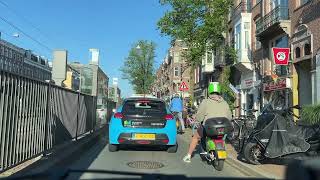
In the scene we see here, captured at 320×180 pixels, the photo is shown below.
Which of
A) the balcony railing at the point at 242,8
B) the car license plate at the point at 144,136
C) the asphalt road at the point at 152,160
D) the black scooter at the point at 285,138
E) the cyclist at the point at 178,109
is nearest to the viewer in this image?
the asphalt road at the point at 152,160

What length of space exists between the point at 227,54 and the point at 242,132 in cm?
1976

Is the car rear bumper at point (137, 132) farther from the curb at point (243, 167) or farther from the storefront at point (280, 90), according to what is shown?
the storefront at point (280, 90)

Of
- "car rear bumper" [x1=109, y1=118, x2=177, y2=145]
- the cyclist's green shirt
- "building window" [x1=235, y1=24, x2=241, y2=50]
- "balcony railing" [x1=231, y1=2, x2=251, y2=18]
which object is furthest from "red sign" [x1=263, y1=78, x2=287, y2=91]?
the cyclist's green shirt

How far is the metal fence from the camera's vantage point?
746 centimetres

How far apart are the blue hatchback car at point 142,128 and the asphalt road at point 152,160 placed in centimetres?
33

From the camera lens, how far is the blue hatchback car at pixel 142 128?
40.4ft

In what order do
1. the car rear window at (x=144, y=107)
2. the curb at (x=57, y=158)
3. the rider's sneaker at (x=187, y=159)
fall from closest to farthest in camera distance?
the curb at (x=57, y=158), the rider's sneaker at (x=187, y=159), the car rear window at (x=144, y=107)

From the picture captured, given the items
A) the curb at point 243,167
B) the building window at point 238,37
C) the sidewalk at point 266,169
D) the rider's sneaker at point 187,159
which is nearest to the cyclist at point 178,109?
the curb at point 243,167

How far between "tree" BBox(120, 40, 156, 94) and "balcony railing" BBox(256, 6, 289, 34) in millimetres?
45741

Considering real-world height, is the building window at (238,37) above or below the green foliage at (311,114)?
above

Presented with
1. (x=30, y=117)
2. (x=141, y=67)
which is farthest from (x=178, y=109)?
(x=141, y=67)

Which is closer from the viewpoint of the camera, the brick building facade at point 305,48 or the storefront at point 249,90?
the brick building facade at point 305,48

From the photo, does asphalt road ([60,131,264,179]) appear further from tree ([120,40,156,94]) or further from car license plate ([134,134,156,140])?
tree ([120,40,156,94])

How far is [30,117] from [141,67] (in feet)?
211
